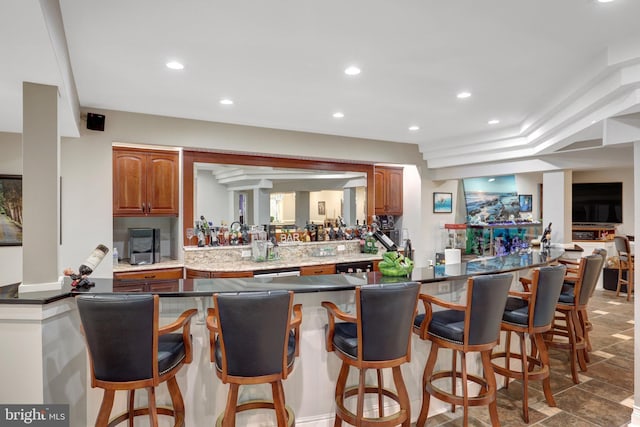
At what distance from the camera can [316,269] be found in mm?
4992

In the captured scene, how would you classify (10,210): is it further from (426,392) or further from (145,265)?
(426,392)

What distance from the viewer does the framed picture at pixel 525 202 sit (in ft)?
30.4

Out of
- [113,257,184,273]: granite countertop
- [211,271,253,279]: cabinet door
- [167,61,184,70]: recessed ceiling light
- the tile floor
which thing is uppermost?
[167,61,184,70]: recessed ceiling light

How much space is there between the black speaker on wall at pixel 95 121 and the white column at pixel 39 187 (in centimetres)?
171

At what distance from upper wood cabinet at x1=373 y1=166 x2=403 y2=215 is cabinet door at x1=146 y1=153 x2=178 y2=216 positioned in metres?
3.23

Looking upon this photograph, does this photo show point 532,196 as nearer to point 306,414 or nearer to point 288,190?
point 288,190

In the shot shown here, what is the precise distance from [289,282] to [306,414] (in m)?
0.94

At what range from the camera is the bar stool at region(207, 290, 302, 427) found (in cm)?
183

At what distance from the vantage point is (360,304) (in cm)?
201

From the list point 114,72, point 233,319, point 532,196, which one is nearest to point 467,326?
point 233,319

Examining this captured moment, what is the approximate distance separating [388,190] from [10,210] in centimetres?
530

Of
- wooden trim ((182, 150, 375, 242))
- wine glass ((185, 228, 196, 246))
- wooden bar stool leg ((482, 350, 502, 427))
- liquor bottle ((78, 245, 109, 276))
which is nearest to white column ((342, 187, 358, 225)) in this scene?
wooden trim ((182, 150, 375, 242))

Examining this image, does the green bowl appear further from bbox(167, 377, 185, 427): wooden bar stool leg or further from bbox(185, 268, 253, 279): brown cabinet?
bbox(185, 268, 253, 279): brown cabinet

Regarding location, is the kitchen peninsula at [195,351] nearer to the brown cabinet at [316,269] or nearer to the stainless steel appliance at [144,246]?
the stainless steel appliance at [144,246]
